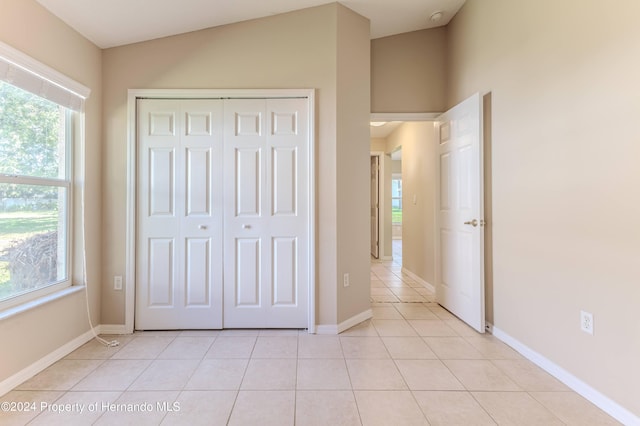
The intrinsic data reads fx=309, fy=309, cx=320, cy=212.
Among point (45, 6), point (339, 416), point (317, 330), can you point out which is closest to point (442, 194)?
point (317, 330)

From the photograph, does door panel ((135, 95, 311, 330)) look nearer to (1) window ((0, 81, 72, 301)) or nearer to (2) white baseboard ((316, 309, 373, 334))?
(2) white baseboard ((316, 309, 373, 334))

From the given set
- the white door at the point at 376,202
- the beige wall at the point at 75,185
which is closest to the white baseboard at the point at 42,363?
the beige wall at the point at 75,185

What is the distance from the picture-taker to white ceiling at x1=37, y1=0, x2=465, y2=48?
7.14 feet

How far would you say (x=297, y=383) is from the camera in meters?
1.89

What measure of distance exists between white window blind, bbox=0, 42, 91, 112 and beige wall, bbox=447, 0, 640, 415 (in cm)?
331

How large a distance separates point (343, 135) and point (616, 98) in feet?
5.68

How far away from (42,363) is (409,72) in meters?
4.04

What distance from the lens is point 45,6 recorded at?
81.5 inches

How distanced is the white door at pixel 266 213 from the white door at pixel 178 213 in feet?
0.37

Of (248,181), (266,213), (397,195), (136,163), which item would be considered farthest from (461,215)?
(397,195)

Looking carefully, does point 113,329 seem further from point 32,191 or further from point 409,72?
point 409,72

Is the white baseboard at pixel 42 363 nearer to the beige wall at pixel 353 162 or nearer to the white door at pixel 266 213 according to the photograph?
the white door at pixel 266 213

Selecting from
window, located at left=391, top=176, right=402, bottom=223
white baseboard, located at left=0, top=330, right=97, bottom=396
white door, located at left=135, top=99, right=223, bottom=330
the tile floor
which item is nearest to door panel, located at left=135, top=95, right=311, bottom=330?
white door, located at left=135, top=99, right=223, bottom=330

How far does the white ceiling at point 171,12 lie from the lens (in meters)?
2.18
